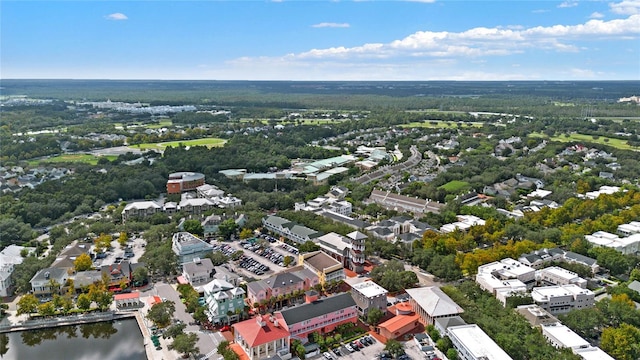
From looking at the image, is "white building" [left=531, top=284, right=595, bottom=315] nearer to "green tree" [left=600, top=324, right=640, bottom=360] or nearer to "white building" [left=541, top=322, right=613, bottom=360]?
"white building" [left=541, top=322, right=613, bottom=360]

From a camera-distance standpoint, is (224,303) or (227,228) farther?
(227,228)

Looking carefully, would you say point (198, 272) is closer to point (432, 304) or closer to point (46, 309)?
point (46, 309)

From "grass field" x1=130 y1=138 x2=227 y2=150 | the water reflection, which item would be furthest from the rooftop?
"grass field" x1=130 y1=138 x2=227 y2=150

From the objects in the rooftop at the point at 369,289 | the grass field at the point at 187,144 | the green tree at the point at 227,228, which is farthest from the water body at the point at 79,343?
the grass field at the point at 187,144

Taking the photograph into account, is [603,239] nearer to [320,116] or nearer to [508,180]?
[508,180]

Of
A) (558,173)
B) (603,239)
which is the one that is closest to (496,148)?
(558,173)

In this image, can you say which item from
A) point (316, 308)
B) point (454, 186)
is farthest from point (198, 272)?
point (454, 186)

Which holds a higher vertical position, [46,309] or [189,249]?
[189,249]
